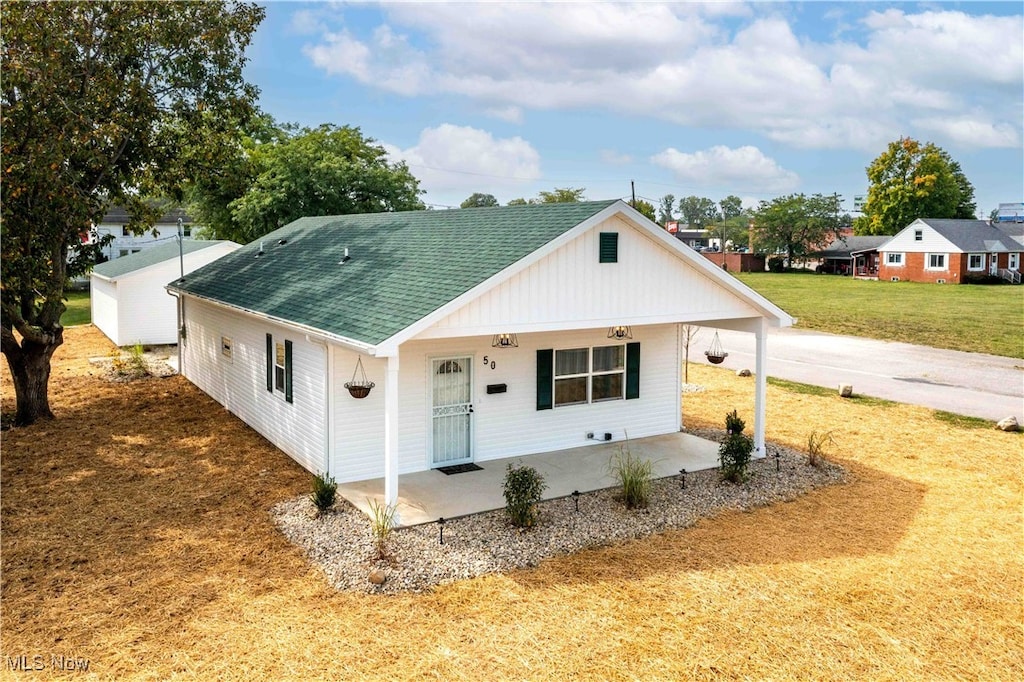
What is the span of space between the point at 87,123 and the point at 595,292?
958 centimetres

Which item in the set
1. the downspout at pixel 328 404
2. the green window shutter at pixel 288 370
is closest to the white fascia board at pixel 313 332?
the downspout at pixel 328 404

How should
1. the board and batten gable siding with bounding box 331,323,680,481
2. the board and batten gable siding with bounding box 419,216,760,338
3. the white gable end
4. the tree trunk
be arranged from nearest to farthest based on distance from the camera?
the board and batten gable siding with bounding box 419,216,760,338
the board and batten gable siding with bounding box 331,323,680,481
the tree trunk
the white gable end

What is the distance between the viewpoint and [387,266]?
1261 centimetres

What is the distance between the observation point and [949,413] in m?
16.9

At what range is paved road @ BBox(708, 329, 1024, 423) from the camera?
725 inches

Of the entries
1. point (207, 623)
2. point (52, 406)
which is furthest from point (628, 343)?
point (52, 406)

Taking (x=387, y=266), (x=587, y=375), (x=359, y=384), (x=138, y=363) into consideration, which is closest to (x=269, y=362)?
(x=387, y=266)

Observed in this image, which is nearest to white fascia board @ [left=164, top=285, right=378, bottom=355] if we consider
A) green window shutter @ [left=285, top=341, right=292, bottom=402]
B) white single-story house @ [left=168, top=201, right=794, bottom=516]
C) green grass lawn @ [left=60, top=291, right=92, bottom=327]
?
white single-story house @ [left=168, top=201, right=794, bottom=516]

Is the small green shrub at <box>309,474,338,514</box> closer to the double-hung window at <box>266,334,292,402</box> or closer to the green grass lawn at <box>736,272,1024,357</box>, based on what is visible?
the double-hung window at <box>266,334,292,402</box>

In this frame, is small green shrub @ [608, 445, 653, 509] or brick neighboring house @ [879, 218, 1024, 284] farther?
brick neighboring house @ [879, 218, 1024, 284]

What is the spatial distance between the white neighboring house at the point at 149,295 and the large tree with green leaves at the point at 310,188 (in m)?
4.29

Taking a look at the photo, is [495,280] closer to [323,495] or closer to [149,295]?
[323,495]

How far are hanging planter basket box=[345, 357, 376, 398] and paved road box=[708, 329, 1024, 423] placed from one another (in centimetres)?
1359

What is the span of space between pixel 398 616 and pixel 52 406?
42.8ft
